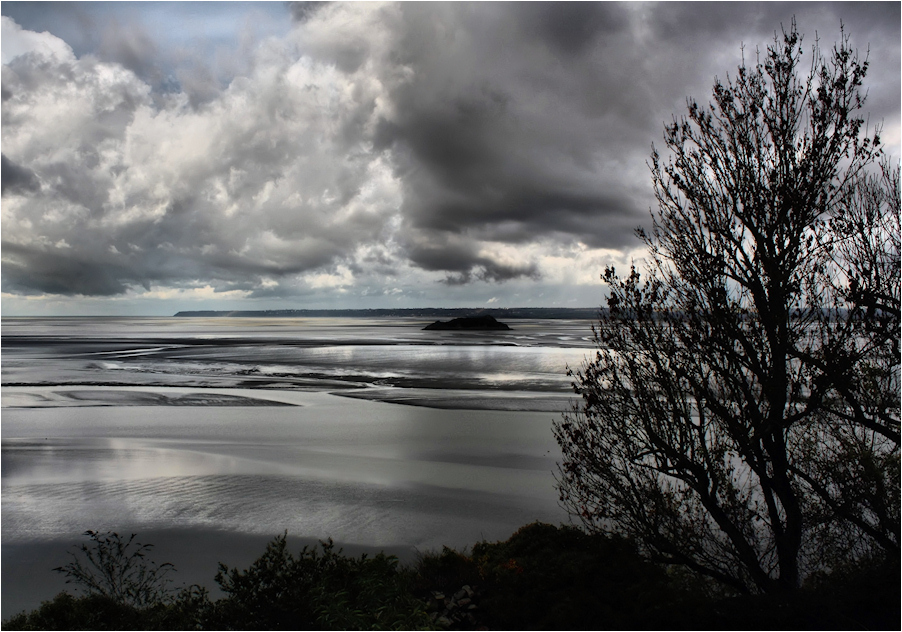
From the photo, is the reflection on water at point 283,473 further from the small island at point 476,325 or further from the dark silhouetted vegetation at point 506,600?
the small island at point 476,325

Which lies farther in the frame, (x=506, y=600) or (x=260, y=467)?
(x=260, y=467)

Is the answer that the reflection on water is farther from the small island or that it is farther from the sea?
the small island

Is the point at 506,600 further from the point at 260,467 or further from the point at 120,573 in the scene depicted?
the point at 260,467

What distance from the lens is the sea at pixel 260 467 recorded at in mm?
10344

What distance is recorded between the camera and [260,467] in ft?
49.3

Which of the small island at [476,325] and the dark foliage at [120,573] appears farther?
the small island at [476,325]

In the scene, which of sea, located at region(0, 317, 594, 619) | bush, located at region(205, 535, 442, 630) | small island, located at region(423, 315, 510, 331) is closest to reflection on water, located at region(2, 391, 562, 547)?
sea, located at region(0, 317, 594, 619)

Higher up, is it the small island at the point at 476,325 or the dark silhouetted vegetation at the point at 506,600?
the small island at the point at 476,325

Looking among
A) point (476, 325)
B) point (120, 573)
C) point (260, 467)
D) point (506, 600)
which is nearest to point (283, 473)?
point (260, 467)

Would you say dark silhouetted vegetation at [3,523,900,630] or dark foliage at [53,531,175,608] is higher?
dark silhouetted vegetation at [3,523,900,630]

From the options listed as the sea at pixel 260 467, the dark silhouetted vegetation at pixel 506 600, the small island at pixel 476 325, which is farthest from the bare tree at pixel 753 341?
the small island at pixel 476 325

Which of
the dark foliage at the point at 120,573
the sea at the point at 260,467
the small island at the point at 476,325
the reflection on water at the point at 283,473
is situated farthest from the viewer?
the small island at the point at 476,325

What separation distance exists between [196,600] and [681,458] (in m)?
6.98

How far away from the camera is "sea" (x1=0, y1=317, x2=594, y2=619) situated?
10.3 m
